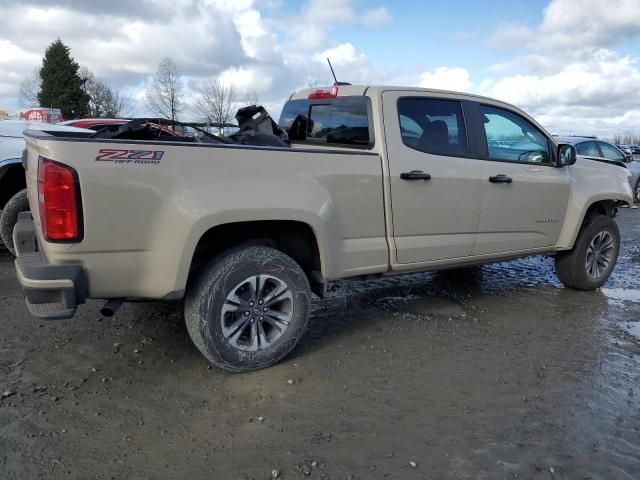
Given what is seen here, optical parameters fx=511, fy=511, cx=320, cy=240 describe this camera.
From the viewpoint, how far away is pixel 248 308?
11.0 feet

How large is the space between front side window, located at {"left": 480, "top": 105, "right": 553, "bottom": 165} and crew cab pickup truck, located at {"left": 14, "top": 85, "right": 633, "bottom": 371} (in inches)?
0.6

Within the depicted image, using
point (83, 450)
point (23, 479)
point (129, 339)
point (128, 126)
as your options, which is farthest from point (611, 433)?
point (128, 126)

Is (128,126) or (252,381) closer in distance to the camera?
(252,381)

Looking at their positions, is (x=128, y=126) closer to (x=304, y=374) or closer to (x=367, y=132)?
(x=367, y=132)

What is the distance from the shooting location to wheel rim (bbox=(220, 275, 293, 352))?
3299mm

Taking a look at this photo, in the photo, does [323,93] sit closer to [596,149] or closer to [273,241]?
[273,241]

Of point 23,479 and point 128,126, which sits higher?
point 128,126

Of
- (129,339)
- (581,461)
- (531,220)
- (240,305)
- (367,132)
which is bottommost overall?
(581,461)

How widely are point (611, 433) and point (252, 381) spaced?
2.13 meters

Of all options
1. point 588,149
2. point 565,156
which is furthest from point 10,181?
point 588,149

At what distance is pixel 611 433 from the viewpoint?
2.85 m

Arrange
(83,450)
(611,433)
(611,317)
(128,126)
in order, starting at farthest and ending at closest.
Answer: (611,317) < (128,126) < (611,433) < (83,450)

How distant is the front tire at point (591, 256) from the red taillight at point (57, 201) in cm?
480

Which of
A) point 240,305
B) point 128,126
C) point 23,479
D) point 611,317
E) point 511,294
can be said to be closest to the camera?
Result: point 23,479
